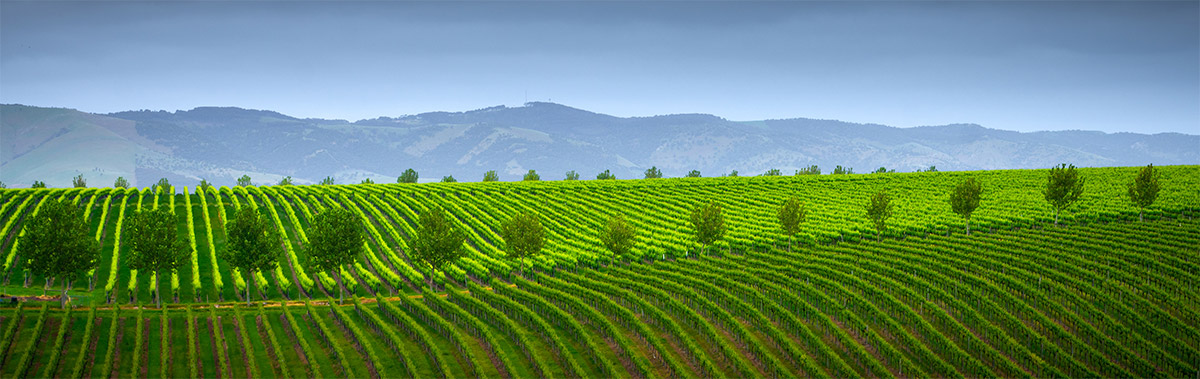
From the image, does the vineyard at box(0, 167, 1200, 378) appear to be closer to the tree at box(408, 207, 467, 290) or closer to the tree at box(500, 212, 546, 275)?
the tree at box(500, 212, 546, 275)

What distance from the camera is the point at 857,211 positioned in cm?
9688

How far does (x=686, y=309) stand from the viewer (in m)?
49.0

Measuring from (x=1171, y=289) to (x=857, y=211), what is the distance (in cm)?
4790

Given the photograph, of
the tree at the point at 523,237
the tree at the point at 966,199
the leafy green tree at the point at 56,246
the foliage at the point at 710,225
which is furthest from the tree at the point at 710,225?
the leafy green tree at the point at 56,246

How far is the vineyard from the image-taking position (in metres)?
40.9

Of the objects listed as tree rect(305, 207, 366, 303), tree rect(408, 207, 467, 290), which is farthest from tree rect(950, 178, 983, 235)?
tree rect(305, 207, 366, 303)

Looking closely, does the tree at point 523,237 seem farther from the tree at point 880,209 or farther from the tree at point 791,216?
the tree at point 880,209

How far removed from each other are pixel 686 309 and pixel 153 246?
132ft

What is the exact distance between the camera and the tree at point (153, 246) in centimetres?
5869

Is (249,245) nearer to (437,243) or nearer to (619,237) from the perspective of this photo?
(437,243)

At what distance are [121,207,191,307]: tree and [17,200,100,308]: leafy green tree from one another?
3.00 m

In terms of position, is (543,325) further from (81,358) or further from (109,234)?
(109,234)

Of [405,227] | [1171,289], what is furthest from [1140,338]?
[405,227]

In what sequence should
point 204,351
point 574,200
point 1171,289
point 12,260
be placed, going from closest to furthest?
point 204,351 < point 1171,289 < point 12,260 < point 574,200
